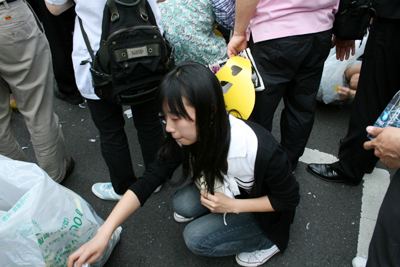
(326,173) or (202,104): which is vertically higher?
(202,104)

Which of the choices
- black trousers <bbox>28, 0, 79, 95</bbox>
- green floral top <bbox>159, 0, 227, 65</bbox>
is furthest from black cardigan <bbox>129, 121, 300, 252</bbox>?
black trousers <bbox>28, 0, 79, 95</bbox>

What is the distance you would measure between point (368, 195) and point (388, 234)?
3.46 feet

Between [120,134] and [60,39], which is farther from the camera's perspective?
[60,39]

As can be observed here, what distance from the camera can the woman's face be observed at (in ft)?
3.50

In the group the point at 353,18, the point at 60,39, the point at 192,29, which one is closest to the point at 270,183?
the point at 353,18

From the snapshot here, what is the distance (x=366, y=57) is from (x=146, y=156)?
1.50 m

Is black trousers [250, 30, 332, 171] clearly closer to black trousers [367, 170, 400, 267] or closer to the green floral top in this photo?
the green floral top

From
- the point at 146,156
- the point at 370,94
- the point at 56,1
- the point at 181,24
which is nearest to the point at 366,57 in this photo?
the point at 370,94

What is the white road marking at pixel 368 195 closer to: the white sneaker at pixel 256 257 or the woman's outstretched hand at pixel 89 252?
the white sneaker at pixel 256 257

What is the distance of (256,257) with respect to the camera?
1603 mm

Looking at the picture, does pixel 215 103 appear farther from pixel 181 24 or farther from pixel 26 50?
pixel 26 50

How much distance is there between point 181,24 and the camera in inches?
79.3

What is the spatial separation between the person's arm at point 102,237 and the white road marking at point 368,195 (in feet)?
4.44

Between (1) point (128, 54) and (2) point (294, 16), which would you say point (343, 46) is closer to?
(2) point (294, 16)
